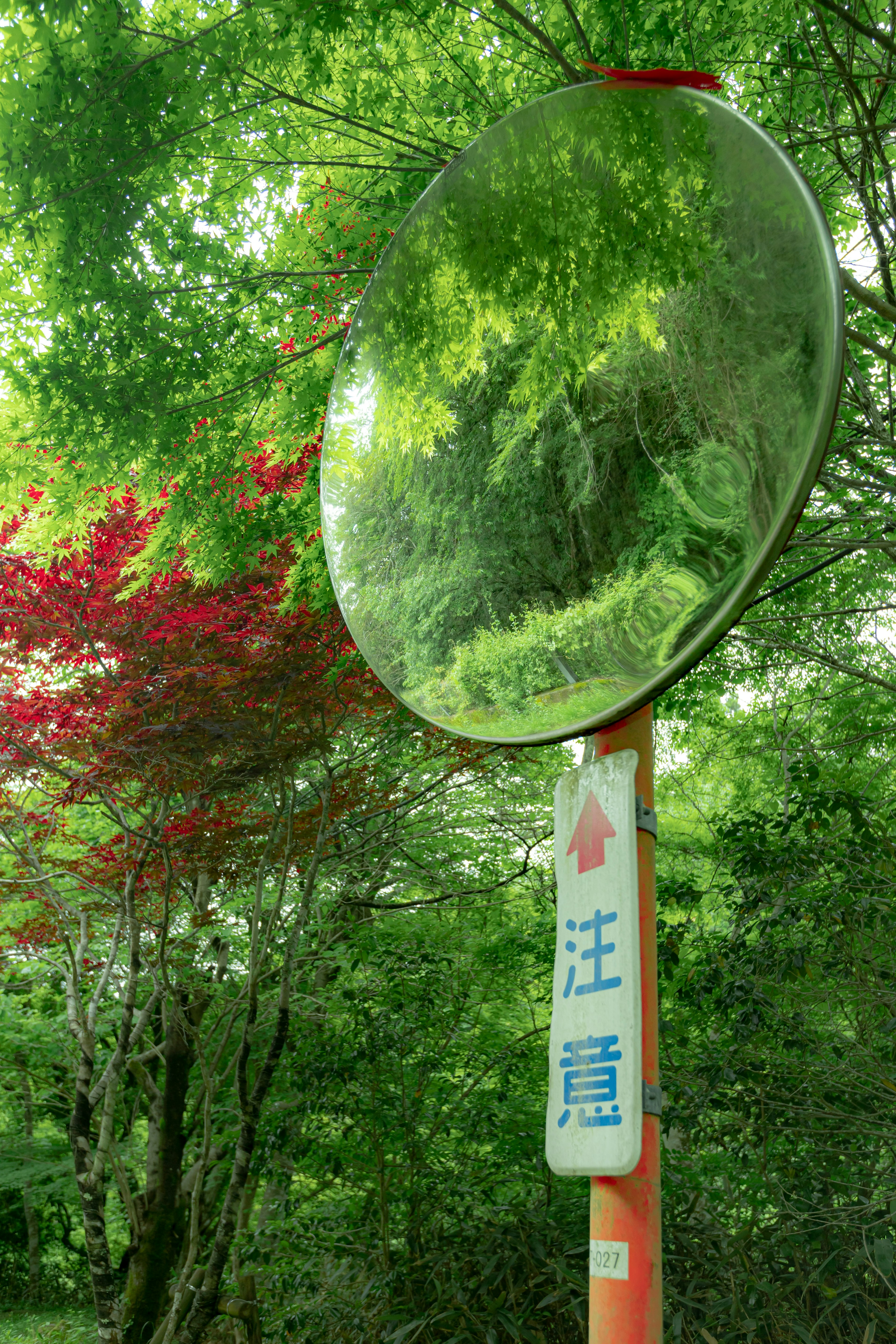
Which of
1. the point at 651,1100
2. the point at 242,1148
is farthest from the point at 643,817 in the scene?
the point at 242,1148

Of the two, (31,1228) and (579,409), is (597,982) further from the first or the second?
(31,1228)

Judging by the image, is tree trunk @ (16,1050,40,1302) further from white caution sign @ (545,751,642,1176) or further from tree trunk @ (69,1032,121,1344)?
white caution sign @ (545,751,642,1176)

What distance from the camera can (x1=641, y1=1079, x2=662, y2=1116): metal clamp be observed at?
4.53ft

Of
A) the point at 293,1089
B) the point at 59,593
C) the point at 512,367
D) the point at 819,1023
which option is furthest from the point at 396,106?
the point at 293,1089

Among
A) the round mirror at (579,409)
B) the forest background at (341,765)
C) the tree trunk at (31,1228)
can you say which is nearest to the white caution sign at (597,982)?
the round mirror at (579,409)

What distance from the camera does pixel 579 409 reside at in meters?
1.54

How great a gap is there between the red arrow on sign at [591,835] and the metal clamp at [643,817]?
0.19 feet

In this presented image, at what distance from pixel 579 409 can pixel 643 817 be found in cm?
71

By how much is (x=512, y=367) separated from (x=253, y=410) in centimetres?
197

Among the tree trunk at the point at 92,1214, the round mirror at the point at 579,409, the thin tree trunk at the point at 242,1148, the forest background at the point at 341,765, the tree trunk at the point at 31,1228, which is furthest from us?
the tree trunk at the point at 31,1228

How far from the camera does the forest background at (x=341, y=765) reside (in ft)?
8.54

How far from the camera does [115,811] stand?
5059mm

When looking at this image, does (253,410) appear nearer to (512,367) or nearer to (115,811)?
(512,367)

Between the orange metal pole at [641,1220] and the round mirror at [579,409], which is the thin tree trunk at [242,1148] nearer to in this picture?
the round mirror at [579,409]
